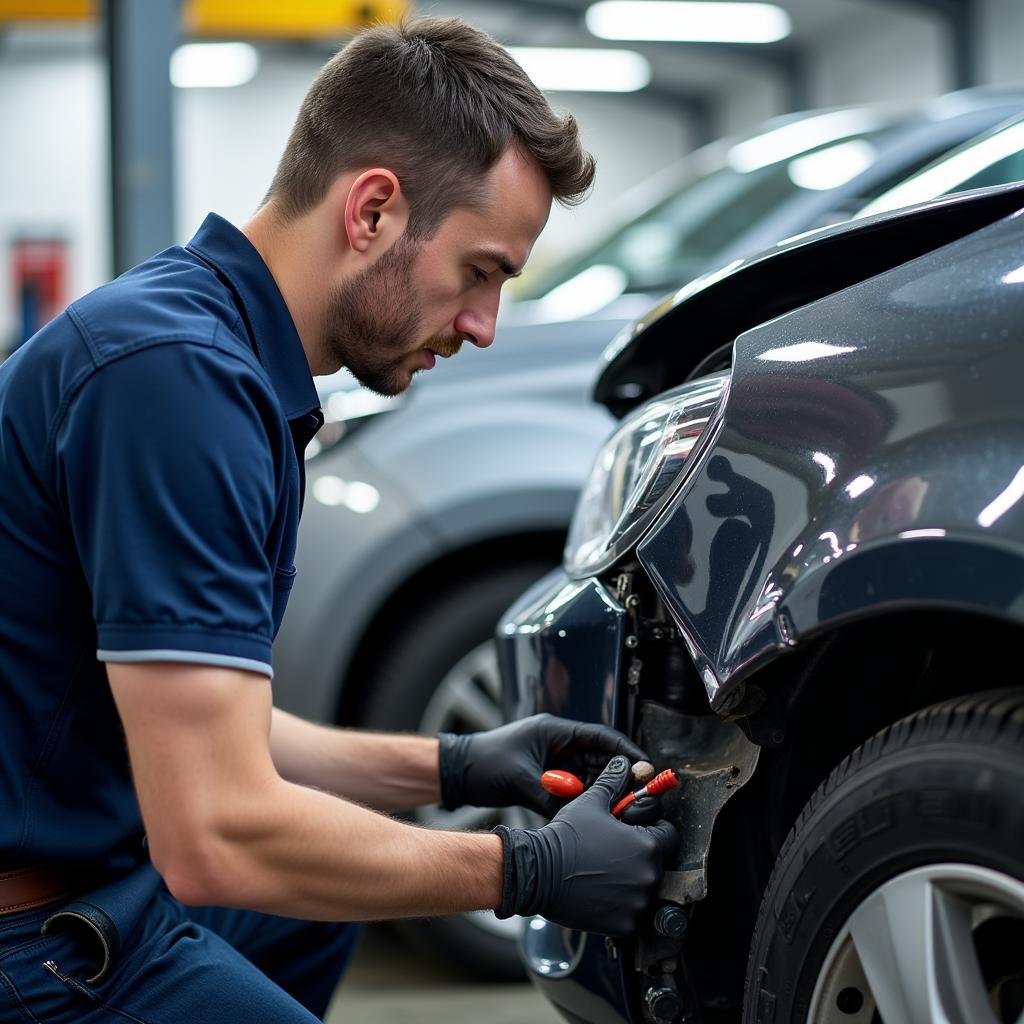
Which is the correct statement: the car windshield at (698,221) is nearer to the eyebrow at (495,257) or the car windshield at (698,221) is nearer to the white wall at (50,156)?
the eyebrow at (495,257)

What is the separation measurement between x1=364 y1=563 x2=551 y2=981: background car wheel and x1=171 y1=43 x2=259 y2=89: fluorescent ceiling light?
38.8 ft

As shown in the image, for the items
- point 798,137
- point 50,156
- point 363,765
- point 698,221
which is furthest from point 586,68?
point 363,765

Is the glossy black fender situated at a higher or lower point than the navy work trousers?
higher

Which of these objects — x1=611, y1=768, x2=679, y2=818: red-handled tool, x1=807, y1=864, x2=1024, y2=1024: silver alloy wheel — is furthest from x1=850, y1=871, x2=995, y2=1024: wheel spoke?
x1=611, y1=768, x2=679, y2=818: red-handled tool

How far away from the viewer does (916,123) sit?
122 inches

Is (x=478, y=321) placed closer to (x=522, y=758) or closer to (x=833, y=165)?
(x=522, y=758)

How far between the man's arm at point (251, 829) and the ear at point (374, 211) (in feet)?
1.53

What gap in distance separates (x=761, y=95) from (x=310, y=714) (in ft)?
42.0

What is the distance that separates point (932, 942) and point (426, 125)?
894 millimetres

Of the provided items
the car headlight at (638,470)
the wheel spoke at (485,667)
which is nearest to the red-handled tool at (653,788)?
the car headlight at (638,470)

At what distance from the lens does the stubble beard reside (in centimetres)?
146

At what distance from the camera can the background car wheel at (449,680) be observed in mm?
2748

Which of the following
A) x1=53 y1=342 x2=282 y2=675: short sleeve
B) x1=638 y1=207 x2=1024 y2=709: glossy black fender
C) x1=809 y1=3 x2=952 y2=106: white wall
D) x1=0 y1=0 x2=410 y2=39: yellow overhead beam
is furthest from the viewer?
x1=809 y1=3 x2=952 y2=106: white wall

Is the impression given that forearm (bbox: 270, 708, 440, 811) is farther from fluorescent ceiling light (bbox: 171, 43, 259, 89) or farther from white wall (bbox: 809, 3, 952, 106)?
fluorescent ceiling light (bbox: 171, 43, 259, 89)
